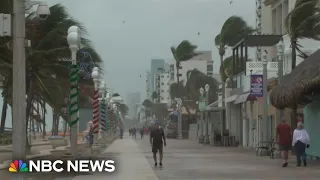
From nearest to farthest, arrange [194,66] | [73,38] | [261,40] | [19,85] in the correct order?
[19,85], [73,38], [261,40], [194,66]

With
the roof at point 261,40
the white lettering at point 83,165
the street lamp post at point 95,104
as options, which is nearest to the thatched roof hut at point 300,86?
the street lamp post at point 95,104

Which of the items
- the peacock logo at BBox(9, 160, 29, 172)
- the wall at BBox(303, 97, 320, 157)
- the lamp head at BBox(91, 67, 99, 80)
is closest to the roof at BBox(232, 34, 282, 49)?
the lamp head at BBox(91, 67, 99, 80)

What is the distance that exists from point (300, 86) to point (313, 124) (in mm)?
3101

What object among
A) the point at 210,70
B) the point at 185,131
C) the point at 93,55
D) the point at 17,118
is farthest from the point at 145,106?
the point at 17,118

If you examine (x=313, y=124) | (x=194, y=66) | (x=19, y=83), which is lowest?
(x=313, y=124)

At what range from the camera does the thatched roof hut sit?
71.6 feet

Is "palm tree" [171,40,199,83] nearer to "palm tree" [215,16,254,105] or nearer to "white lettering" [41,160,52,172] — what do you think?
"palm tree" [215,16,254,105]

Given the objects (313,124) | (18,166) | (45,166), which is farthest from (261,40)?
(18,166)

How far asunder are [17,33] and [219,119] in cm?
4128

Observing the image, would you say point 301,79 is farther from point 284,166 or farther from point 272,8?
point 272,8

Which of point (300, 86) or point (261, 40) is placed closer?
point (300, 86)

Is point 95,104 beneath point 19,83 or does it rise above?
beneath

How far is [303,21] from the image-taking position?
26.2 m

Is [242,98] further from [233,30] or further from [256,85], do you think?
[233,30]
